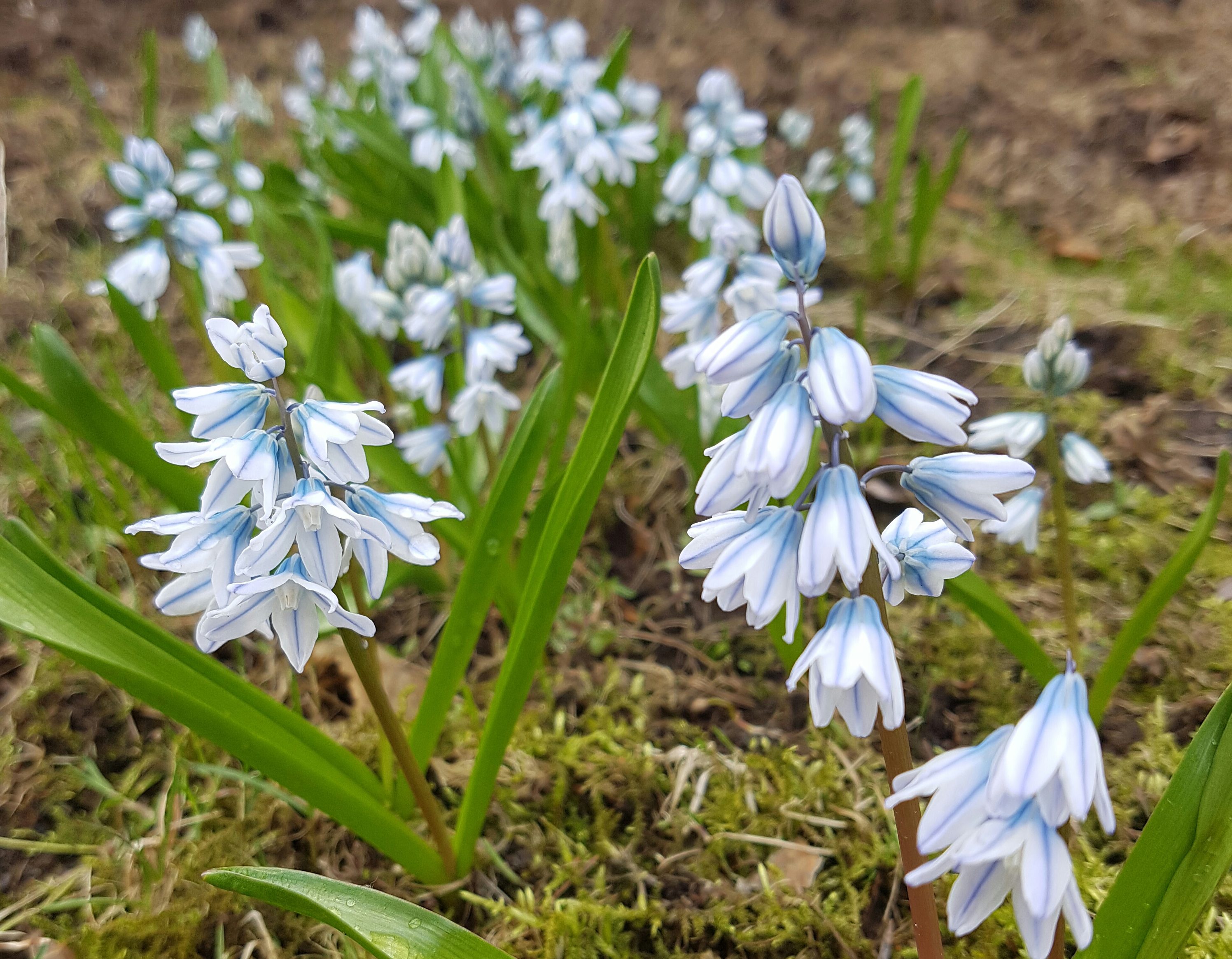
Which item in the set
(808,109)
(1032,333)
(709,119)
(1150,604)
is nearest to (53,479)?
(709,119)

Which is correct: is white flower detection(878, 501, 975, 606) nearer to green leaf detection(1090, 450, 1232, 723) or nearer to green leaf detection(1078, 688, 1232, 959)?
green leaf detection(1078, 688, 1232, 959)

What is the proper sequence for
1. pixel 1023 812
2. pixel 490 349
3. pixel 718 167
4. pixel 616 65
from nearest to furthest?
pixel 1023 812
pixel 490 349
pixel 718 167
pixel 616 65

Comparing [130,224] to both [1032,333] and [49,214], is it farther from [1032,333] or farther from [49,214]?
[1032,333]

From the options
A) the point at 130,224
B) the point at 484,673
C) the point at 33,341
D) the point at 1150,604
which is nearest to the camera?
the point at 1150,604

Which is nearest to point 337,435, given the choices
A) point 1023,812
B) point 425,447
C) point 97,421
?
point 1023,812

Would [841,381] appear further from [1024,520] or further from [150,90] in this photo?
[150,90]

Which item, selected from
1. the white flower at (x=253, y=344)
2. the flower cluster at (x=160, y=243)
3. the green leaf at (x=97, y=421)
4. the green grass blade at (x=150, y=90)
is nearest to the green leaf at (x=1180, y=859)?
the white flower at (x=253, y=344)

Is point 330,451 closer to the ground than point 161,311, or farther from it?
closer to the ground
